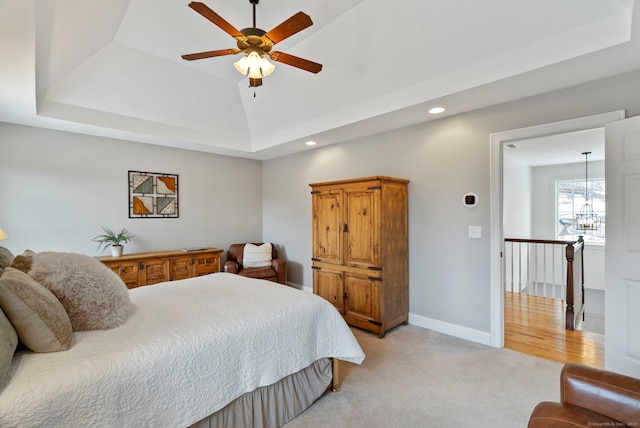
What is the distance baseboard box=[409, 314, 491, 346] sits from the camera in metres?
3.02

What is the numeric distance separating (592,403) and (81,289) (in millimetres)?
2494

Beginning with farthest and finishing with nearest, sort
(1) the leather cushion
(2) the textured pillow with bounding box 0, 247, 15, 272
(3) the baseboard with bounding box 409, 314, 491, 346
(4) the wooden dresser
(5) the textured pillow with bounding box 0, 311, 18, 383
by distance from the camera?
(4) the wooden dresser
(3) the baseboard with bounding box 409, 314, 491, 346
(2) the textured pillow with bounding box 0, 247, 15, 272
(1) the leather cushion
(5) the textured pillow with bounding box 0, 311, 18, 383

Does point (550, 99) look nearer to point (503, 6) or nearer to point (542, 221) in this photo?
point (503, 6)

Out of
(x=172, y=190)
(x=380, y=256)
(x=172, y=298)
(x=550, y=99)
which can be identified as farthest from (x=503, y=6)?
(x=172, y=190)

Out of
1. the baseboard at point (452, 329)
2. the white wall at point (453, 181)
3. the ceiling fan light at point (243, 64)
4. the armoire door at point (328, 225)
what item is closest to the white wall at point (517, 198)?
the white wall at point (453, 181)

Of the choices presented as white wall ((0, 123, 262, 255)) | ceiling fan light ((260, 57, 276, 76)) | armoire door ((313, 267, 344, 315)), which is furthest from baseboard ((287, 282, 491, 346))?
white wall ((0, 123, 262, 255))

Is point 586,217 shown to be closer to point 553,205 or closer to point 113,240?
point 553,205

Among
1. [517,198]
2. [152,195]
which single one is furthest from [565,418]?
[517,198]

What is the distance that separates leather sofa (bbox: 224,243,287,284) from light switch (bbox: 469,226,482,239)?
2720 millimetres

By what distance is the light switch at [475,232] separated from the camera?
3.06m

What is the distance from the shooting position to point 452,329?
3.24 meters

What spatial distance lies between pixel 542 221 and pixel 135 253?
838 centimetres

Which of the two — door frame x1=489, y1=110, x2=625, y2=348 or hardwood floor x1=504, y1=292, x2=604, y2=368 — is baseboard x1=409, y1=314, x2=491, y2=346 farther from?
hardwood floor x1=504, y1=292, x2=604, y2=368

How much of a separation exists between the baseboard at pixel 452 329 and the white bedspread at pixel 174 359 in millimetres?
1665
